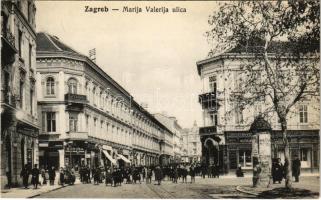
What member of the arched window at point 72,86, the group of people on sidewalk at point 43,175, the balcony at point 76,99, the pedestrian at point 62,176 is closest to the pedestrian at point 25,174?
the group of people on sidewalk at point 43,175

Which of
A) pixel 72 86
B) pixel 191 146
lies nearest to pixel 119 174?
pixel 72 86

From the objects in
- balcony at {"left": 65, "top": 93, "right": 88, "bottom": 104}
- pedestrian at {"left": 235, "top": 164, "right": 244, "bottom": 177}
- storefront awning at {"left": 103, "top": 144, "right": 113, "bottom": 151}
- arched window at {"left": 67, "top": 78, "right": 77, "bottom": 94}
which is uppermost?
arched window at {"left": 67, "top": 78, "right": 77, "bottom": 94}

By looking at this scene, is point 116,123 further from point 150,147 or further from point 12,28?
point 150,147

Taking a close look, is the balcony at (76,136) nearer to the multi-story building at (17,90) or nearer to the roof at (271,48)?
the multi-story building at (17,90)

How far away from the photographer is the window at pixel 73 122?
25341mm

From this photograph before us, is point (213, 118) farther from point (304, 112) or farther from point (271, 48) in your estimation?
point (271, 48)

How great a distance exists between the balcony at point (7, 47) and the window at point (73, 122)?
18.9ft

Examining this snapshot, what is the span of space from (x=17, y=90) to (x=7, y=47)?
261 cm

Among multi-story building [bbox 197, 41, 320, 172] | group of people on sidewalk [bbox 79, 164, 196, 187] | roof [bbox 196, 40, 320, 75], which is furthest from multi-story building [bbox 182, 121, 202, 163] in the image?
roof [bbox 196, 40, 320, 75]

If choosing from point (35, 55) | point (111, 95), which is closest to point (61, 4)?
point (35, 55)

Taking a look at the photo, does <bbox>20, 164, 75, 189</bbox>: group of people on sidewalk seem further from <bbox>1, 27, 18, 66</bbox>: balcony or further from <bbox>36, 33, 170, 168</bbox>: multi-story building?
<bbox>1, 27, 18, 66</bbox>: balcony

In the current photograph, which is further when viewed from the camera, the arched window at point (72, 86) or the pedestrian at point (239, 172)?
the pedestrian at point (239, 172)

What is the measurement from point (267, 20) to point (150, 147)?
41.3 metres

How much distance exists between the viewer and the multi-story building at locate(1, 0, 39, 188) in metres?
19.3
